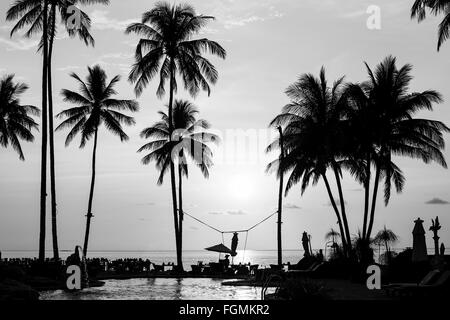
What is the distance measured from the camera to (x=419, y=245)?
2464 cm

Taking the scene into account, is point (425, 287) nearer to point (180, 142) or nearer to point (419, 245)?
point (419, 245)

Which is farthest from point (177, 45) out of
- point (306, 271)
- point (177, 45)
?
point (306, 271)

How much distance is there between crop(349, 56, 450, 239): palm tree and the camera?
109ft

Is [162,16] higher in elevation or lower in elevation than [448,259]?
higher

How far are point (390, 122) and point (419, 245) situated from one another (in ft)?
35.7

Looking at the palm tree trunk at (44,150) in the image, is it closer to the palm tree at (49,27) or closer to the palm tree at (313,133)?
the palm tree at (49,27)

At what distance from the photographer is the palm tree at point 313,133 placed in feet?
120

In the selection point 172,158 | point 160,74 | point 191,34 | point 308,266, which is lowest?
point 308,266

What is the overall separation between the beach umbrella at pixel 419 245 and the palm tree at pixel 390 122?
887 centimetres
